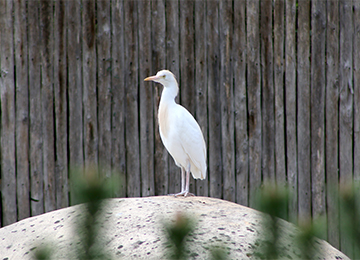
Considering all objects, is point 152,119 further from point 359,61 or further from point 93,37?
point 359,61

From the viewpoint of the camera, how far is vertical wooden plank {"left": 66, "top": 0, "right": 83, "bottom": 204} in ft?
14.9

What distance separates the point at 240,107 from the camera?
4.64 metres

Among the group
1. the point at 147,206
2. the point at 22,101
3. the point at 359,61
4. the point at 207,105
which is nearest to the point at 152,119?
the point at 207,105

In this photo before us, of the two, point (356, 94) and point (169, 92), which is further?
point (356, 94)

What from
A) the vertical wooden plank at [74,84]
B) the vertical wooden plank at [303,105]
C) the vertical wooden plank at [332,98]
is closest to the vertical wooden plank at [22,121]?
the vertical wooden plank at [74,84]

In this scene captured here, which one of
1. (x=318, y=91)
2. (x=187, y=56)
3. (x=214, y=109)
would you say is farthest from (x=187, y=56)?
(x=318, y=91)

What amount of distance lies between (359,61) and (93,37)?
11.0ft

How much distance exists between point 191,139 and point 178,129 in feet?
0.58

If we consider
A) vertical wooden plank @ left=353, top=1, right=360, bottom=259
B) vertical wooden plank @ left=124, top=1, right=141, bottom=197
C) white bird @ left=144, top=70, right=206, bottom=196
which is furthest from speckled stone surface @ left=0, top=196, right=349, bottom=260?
vertical wooden plank @ left=353, top=1, right=360, bottom=259

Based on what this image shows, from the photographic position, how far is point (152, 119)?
15.1 feet

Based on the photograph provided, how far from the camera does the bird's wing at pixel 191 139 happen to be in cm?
387

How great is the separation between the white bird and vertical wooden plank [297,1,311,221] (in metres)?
1.47

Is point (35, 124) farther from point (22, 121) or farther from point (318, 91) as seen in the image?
point (318, 91)

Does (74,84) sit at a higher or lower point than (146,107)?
higher
